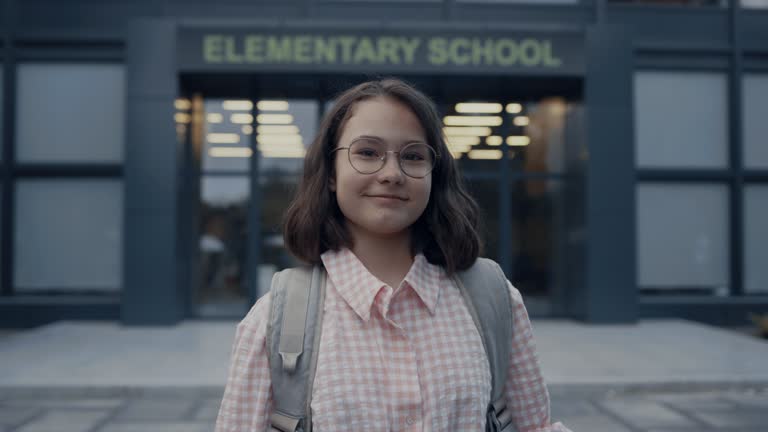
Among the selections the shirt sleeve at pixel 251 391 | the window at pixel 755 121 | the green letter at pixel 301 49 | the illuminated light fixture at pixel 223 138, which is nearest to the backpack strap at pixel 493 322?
the shirt sleeve at pixel 251 391

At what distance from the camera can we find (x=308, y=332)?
1293 millimetres

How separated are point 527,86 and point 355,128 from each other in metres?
10.4

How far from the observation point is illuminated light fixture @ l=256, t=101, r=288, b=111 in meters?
11.2

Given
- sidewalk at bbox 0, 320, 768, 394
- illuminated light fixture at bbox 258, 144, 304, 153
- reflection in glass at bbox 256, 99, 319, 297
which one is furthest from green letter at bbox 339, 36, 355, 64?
sidewalk at bbox 0, 320, 768, 394

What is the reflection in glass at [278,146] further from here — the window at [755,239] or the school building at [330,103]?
the window at [755,239]

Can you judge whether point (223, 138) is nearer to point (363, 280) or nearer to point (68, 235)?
point (68, 235)

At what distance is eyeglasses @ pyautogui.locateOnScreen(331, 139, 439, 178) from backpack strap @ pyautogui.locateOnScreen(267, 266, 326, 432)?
33 cm

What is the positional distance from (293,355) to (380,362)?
194 mm

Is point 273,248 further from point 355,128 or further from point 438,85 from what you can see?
point 355,128

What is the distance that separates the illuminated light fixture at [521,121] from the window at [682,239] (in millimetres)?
2576

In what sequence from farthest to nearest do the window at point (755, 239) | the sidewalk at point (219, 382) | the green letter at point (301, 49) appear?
the window at point (755, 239) → the green letter at point (301, 49) → the sidewalk at point (219, 382)

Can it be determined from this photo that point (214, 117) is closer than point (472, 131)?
Yes

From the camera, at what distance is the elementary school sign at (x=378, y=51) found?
1014cm

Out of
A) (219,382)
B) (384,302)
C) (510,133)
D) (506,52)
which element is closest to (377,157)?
(384,302)
